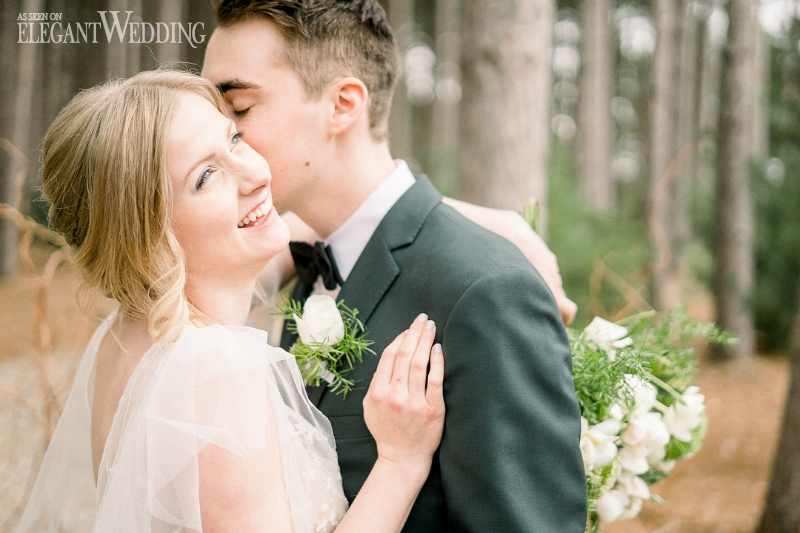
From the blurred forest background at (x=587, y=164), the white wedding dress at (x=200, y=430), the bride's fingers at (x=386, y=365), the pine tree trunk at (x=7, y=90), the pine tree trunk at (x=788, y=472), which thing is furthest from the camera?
the pine tree trunk at (x=7, y=90)

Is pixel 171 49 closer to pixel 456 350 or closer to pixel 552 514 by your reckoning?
pixel 456 350

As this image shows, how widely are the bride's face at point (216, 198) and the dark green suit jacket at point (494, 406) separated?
494 millimetres

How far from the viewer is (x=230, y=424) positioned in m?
1.51

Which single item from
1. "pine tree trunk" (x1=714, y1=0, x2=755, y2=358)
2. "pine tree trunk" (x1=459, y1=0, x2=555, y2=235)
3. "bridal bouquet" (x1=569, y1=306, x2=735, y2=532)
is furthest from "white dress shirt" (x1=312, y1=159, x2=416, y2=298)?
"pine tree trunk" (x1=714, y1=0, x2=755, y2=358)

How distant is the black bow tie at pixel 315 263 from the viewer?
2199 millimetres

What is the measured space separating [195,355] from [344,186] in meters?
0.92

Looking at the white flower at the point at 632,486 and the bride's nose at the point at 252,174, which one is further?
the white flower at the point at 632,486

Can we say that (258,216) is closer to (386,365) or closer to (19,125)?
(386,365)

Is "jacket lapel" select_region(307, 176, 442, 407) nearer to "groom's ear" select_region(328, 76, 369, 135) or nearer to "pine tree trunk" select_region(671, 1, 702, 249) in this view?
"groom's ear" select_region(328, 76, 369, 135)

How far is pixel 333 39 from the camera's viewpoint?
2.24 m

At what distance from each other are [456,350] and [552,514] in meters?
0.53

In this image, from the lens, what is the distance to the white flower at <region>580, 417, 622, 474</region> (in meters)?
1.93

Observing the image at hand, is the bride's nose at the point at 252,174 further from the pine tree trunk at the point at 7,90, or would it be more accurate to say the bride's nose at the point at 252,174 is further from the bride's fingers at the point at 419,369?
the pine tree trunk at the point at 7,90

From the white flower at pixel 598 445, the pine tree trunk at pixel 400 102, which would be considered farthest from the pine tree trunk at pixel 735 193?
the pine tree trunk at pixel 400 102
